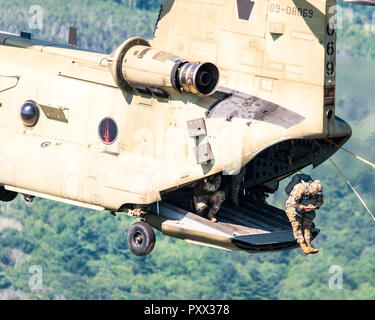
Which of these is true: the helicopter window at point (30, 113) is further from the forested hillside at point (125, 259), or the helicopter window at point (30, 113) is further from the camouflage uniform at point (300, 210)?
the forested hillside at point (125, 259)

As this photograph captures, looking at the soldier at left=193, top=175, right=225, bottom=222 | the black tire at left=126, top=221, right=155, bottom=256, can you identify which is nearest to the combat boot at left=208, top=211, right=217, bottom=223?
the soldier at left=193, top=175, right=225, bottom=222

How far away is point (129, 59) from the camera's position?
101 ft

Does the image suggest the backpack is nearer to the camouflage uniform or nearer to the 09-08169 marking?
the camouflage uniform

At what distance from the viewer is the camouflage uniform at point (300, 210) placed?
97.3 feet

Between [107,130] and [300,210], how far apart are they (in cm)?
550

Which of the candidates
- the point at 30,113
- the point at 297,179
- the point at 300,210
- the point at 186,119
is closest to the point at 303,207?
the point at 300,210

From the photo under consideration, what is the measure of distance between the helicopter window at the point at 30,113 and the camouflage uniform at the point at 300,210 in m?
7.46

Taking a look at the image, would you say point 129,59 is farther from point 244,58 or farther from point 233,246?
point 233,246

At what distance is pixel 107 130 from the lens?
104ft

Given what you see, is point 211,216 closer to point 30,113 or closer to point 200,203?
point 200,203

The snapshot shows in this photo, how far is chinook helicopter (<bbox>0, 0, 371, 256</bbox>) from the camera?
29.3 metres

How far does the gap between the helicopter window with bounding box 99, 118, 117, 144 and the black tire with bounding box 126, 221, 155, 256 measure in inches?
92.4
